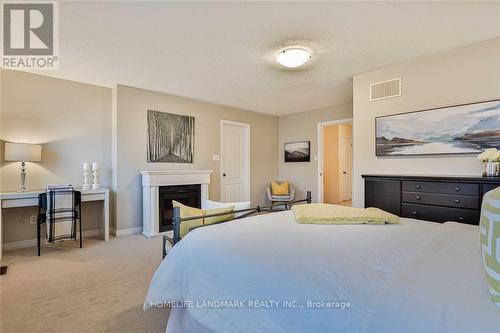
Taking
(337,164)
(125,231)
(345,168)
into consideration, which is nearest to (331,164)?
(337,164)

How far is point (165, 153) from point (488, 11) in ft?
14.5

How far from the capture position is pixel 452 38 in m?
2.50

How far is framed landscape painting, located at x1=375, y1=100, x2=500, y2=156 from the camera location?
250 centimetres

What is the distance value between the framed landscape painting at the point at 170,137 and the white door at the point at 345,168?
440cm

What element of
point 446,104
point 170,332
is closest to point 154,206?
point 170,332

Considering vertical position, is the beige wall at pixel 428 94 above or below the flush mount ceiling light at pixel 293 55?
below

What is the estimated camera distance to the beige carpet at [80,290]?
176cm

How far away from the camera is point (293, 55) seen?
2.69 metres

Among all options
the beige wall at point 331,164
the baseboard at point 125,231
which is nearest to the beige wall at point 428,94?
the beige wall at point 331,164

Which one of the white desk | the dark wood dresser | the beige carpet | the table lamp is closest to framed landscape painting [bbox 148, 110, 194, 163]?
the white desk

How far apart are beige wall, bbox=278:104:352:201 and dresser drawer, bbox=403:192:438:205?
267cm

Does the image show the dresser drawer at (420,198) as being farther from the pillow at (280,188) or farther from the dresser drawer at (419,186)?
the pillow at (280,188)

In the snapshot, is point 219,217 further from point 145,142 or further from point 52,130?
point 52,130

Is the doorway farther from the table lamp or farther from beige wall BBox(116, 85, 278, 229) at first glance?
the table lamp
